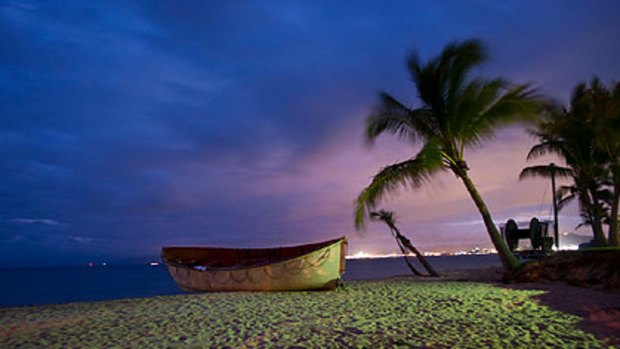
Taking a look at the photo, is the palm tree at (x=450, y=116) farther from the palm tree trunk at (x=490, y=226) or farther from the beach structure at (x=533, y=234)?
the beach structure at (x=533, y=234)

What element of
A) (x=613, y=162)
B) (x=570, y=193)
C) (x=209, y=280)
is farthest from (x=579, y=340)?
(x=570, y=193)

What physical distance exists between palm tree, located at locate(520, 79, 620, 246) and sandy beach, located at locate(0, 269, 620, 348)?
9020mm

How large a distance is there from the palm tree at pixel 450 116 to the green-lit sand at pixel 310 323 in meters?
3.84

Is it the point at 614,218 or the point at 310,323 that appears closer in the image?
the point at 310,323

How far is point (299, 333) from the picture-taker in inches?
235

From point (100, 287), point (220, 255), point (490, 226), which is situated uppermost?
point (490, 226)

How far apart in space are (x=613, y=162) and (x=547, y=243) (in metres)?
3.89

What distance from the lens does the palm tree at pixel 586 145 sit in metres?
16.4

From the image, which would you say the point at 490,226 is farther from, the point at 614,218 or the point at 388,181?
the point at 614,218

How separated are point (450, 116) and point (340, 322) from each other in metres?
8.09

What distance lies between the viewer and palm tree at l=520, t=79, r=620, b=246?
16436 millimetres

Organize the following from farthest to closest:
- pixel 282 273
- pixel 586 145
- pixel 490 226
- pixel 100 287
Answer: pixel 100 287
pixel 586 145
pixel 490 226
pixel 282 273

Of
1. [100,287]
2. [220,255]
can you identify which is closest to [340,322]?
[220,255]

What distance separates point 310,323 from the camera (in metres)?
6.67
